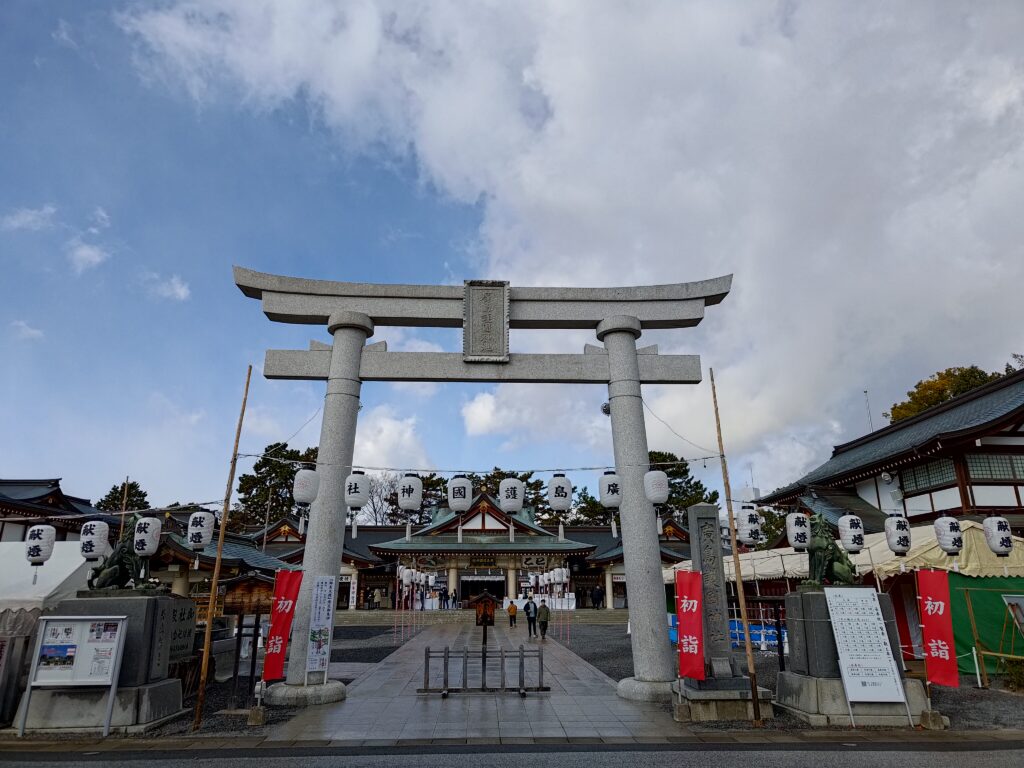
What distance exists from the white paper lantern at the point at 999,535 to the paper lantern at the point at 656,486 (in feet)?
24.8

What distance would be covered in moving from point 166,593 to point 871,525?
67.3ft

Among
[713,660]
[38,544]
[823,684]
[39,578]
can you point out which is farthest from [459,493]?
[39,578]

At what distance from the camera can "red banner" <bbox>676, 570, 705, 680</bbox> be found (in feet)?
30.6

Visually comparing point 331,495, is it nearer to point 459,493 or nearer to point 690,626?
point 459,493

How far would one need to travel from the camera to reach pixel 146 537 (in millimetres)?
11430

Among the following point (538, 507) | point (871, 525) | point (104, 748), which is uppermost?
point (538, 507)

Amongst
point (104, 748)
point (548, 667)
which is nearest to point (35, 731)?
point (104, 748)

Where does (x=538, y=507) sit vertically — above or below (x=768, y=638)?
above

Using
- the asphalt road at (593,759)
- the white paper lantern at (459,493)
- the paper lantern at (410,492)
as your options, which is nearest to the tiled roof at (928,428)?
the asphalt road at (593,759)

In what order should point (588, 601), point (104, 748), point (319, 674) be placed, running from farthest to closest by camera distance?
point (588, 601)
point (319, 674)
point (104, 748)

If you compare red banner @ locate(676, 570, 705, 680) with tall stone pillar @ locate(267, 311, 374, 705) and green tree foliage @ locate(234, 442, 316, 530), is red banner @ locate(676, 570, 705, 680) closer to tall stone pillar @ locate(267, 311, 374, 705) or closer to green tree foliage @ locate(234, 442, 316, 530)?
tall stone pillar @ locate(267, 311, 374, 705)

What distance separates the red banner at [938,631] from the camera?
30.5 feet

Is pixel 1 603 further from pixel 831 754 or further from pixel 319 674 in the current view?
pixel 831 754

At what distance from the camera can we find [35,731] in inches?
339
